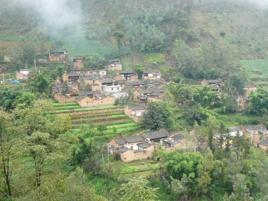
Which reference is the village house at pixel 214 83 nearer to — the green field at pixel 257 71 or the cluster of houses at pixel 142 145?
the green field at pixel 257 71

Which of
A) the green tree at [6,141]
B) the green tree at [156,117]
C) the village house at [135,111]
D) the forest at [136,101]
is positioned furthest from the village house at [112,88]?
the green tree at [6,141]

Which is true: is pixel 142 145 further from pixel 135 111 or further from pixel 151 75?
pixel 151 75

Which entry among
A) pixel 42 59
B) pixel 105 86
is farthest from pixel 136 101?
pixel 42 59

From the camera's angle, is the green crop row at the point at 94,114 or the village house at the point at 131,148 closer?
the village house at the point at 131,148

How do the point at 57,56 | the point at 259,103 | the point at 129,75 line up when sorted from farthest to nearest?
the point at 57,56 → the point at 129,75 → the point at 259,103

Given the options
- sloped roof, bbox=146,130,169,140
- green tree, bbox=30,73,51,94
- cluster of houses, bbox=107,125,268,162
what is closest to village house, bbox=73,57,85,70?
green tree, bbox=30,73,51,94
